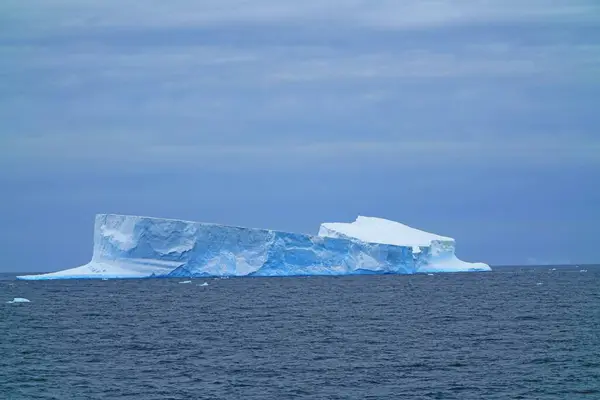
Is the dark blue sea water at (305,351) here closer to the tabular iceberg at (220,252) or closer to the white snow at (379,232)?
the tabular iceberg at (220,252)

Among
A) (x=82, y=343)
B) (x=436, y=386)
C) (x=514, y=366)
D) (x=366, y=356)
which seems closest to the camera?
(x=436, y=386)

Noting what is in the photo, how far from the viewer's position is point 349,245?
55.3m

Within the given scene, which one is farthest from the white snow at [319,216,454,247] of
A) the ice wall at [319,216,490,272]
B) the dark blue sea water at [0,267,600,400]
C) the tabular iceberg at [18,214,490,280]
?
the dark blue sea water at [0,267,600,400]

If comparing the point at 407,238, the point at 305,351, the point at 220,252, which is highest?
the point at 407,238

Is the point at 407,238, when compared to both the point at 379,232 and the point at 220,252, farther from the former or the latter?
the point at 220,252

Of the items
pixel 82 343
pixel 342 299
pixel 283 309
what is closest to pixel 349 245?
pixel 342 299

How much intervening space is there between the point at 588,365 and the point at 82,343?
39.5ft

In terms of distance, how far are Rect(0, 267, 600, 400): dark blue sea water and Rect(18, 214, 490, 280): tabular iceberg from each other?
13.3 m

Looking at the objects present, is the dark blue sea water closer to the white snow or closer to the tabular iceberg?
the tabular iceberg

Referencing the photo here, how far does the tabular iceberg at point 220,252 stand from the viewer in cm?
4956

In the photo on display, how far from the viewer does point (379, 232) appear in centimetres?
6319

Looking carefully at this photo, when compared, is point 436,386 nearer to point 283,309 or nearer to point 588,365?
point 588,365

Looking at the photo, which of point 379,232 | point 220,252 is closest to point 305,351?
point 220,252

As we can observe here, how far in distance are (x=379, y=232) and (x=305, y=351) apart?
42.9 m
